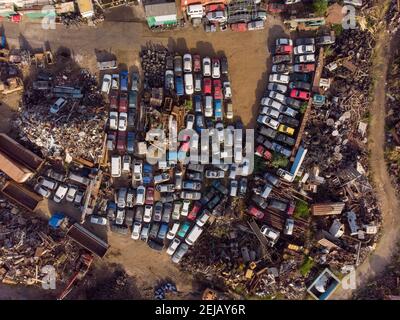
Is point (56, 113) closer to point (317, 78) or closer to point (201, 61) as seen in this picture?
point (201, 61)

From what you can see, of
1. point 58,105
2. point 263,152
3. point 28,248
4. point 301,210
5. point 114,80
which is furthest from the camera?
point 301,210

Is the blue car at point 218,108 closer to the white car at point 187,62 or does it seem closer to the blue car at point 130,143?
the white car at point 187,62

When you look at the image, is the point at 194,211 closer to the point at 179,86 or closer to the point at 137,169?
the point at 137,169

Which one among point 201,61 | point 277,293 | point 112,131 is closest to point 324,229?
point 277,293

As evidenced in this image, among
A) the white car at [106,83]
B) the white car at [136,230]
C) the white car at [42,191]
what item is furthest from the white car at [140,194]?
the white car at [106,83]

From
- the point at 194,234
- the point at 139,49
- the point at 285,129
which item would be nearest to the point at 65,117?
the point at 139,49
